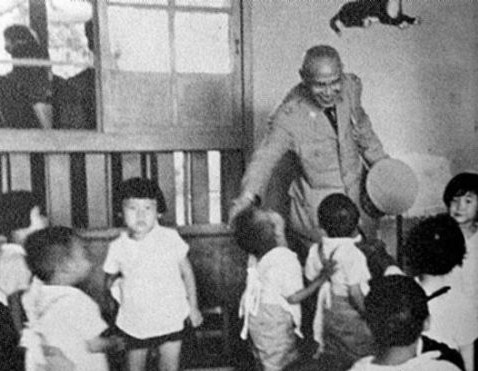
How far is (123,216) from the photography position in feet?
7.95

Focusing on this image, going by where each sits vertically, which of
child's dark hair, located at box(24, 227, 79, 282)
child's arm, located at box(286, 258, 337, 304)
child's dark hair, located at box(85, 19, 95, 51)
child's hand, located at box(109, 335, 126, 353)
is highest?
child's dark hair, located at box(85, 19, 95, 51)

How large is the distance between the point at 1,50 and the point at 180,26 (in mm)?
604

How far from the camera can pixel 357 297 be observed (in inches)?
98.3

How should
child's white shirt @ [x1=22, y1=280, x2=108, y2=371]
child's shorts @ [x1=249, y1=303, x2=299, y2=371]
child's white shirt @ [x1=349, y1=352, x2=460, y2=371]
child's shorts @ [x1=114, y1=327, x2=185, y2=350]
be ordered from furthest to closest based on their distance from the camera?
child's shorts @ [x1=249, y1=303, x2=299, y2=371], child's shorts @ [x1=114, y1=327, x2=185, y2=350], child's white shirt @ [x1=22, y1=280, x2=108, y2=371], child's white shirt @ [x1=349, y1=352, x2=460, y2=371]

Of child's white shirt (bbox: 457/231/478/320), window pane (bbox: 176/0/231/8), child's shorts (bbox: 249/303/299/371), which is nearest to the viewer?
child's shorts (bbox: 249/303/299/371)

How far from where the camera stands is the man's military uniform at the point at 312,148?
261 cm

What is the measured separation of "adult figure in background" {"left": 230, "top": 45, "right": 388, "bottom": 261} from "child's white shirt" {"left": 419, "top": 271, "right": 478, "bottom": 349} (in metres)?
0.34

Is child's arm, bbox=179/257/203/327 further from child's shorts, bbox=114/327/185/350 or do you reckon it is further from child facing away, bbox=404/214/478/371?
child facing away, bbox=404/214/478/371

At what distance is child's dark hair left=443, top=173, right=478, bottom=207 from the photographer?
9.03 feet

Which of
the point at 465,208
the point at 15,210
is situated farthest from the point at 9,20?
the point at 465,208

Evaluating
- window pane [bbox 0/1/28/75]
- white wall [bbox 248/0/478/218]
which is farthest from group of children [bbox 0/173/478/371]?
window pane [bbox 0/1/28/75]

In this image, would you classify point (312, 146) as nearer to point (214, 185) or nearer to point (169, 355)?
point (214, 185)

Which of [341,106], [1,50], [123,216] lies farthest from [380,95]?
[1,50]

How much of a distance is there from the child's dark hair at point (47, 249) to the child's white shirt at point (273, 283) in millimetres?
616
